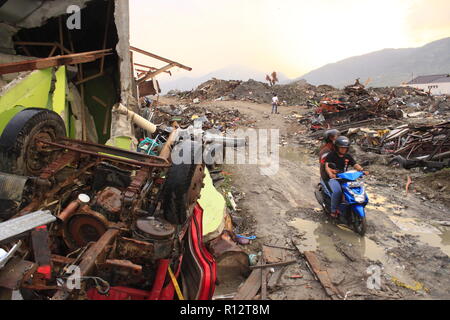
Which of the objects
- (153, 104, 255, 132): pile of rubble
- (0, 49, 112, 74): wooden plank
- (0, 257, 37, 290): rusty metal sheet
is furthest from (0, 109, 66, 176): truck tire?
(153, 104, 255, 132): pile of rubble

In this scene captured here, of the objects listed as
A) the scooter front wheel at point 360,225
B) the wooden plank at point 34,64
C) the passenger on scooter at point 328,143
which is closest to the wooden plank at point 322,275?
the scooter front wheel at point 360,225

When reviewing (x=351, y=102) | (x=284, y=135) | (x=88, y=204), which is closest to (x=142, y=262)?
(x=88, y=204)

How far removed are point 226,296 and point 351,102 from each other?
15624 millimetres

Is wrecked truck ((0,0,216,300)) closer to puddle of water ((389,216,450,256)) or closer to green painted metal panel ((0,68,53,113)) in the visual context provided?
green painted metal panel ((0,68,53,113))

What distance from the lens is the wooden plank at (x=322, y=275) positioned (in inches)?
132

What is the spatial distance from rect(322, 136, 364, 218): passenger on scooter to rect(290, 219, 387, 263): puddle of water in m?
0.34

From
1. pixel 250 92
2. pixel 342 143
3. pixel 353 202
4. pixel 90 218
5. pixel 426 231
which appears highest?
pixel 250 92

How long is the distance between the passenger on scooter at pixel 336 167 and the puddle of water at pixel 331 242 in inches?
13.2

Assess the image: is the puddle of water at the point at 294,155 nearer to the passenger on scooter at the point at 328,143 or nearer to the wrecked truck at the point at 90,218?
the passenger on scooter at the point at 328,143

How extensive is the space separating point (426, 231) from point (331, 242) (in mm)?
1881

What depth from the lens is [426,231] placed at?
16.2 ft

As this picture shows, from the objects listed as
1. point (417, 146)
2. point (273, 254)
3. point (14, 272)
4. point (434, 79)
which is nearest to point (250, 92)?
A: point (417, 146)

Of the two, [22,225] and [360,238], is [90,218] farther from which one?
[360,238]

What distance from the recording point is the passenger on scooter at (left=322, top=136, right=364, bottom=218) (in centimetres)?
→ 486
